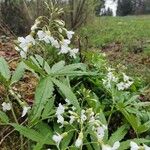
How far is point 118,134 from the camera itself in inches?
125

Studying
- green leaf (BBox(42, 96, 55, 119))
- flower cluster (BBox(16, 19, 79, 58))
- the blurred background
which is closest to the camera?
flower cluster (BBox(16, 19, 79, 58))

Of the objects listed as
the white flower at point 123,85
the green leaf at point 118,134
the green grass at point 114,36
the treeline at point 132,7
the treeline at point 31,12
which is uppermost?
the white flower at point 123,85

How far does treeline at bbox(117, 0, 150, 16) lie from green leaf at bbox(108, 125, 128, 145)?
34.0m

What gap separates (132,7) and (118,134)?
118 ft

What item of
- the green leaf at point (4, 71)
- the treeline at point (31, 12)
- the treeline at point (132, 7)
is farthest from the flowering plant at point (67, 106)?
the treeline at point (132, 7)

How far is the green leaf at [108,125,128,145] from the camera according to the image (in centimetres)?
308

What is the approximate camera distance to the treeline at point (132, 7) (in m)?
37.3

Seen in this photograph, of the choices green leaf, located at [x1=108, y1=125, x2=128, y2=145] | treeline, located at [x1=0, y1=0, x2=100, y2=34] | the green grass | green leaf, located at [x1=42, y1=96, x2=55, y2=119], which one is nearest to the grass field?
the green grass

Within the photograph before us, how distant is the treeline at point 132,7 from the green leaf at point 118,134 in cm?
3401

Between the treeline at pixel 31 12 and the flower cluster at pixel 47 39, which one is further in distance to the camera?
the treeline at pixel 31 12

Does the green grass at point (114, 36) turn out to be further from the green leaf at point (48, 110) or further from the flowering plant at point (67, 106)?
the green leaf at point (48, 110)

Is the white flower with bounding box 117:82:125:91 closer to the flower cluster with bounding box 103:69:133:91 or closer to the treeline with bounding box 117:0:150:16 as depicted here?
the flower cluster with bounding box 103:69:133:91

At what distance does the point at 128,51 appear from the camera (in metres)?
9.46

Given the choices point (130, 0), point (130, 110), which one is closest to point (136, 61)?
point (130, 110)
